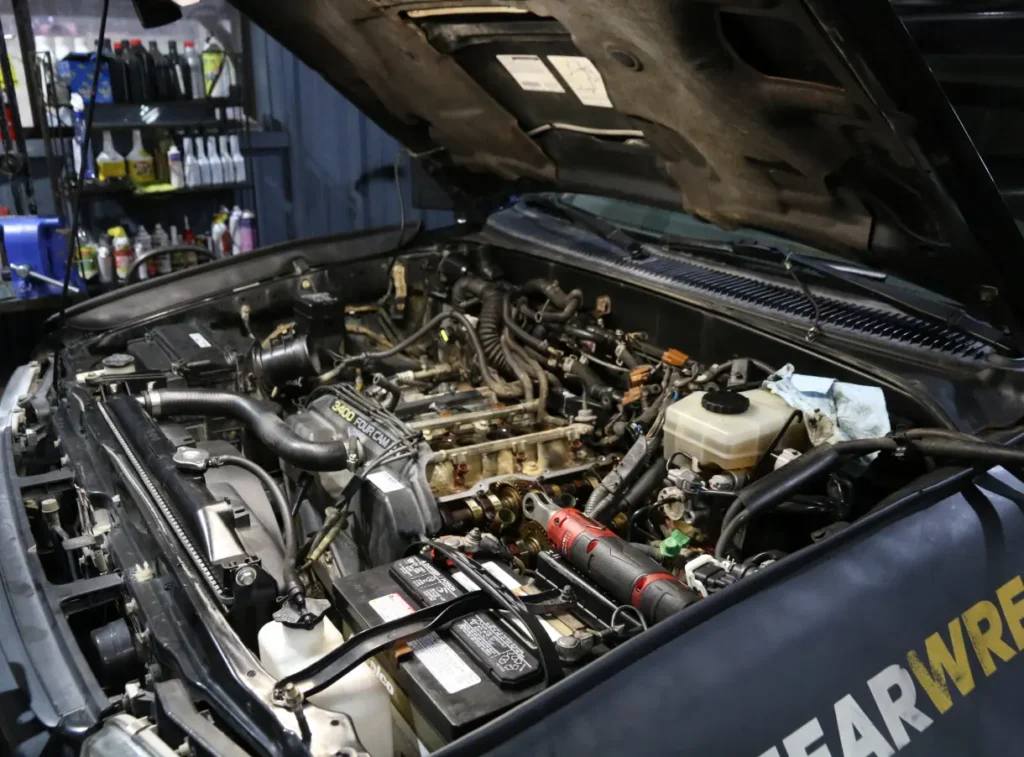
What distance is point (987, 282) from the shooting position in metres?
1.53

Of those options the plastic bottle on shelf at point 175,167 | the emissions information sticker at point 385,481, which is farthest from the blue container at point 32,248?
the emissions information sticker at point 385,481

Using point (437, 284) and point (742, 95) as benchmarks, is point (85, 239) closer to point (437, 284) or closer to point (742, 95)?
point (437, 284)

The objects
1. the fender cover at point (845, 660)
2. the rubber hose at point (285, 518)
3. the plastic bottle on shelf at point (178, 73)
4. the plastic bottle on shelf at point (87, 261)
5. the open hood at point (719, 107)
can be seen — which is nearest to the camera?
the fender cover at point (845, 660)

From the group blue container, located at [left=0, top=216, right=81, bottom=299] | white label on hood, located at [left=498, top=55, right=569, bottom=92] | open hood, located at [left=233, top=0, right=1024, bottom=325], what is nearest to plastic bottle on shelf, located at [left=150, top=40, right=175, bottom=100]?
blue container, located at [left=0, top=216, right=81, bottom=299]

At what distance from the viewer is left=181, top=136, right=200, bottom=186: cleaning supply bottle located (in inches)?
171

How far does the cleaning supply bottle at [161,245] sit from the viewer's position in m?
4.28

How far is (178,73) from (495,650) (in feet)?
13.4

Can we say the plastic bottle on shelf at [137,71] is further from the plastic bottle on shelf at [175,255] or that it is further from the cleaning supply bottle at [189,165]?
the plastic bottle on shelf at [175,255]

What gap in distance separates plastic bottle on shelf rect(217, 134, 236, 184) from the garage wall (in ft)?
0.92

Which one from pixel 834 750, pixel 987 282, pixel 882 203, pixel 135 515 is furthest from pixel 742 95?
pixel 135 515

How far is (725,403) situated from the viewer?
167 centimetres

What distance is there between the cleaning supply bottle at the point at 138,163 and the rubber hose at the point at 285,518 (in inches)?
120

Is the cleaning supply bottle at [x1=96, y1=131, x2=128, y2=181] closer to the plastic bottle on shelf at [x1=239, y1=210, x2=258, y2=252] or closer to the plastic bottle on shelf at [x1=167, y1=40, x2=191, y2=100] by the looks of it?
the plastic bottle on shelf at [x1=167, y1=40, x2=191, y2=100]

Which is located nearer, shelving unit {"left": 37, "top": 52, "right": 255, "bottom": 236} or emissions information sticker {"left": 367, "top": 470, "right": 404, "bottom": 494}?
emissions information sticker {"left": 367, "top": 470, "right": 404, "bottom": 494}
